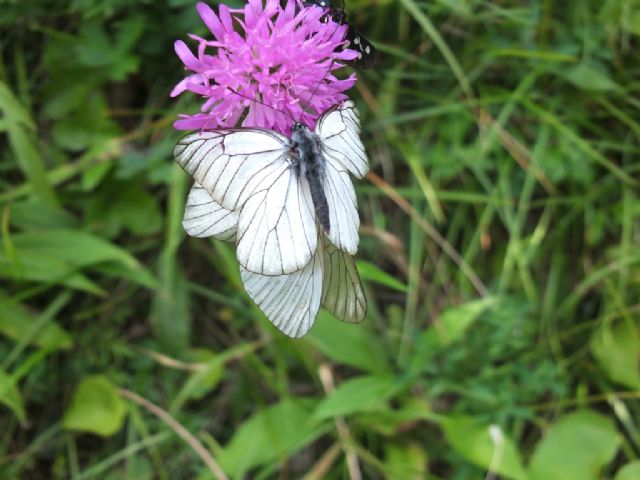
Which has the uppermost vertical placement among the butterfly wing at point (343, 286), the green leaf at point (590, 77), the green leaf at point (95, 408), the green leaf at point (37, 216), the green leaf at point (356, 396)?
the green leaf at point (590, 77)

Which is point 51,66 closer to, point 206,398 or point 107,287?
point 107,287

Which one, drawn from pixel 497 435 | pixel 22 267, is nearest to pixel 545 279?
pixel 497 435

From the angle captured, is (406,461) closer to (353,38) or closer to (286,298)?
(286,298)

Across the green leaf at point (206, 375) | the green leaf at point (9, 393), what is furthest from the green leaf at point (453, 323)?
the green leaf at point (9, 393)

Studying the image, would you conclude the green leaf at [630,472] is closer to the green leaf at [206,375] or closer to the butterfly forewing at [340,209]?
the green leaf at [206,375]

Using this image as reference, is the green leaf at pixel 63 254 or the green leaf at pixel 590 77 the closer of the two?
the green leaf at pixel 63 254

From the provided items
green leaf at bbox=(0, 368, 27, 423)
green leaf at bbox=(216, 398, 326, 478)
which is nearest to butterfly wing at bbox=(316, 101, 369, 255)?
green leaf at bbox=(216, 398, 326, 478)


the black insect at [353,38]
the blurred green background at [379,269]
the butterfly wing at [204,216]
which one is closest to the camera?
the butterfly wing at [204,216]
